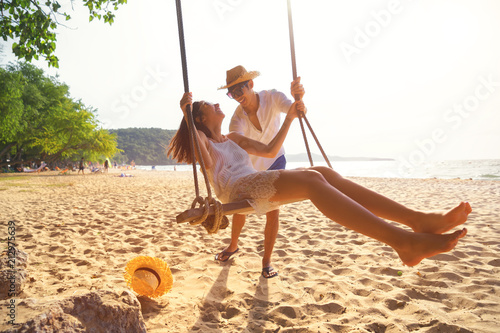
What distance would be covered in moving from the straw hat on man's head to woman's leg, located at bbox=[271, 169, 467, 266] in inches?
49.7

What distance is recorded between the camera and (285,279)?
8.87ft

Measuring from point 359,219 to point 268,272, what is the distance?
1.40 m

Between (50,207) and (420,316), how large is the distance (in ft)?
23.7

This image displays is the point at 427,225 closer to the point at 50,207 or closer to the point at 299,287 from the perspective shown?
the point at 299,287

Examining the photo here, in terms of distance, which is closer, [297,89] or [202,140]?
[202,140]

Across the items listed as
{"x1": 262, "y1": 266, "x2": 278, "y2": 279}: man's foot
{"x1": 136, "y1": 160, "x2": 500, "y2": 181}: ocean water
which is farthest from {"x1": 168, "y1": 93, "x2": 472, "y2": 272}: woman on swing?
{"x1": 136, "y1": 160, "x2": 500, "y2": 181}: ocean water

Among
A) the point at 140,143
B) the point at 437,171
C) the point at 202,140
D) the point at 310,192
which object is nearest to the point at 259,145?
the point at 202,140

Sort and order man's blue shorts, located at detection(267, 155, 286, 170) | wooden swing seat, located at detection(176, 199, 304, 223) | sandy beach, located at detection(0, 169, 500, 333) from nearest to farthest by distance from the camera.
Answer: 1. wooden swing seat, located at detection(176, 199, 304, 223)
2. sandy beach, located at detection(0, 169, 500, 333)
3. man's blue shorts, located at detection(267, 155, 286, 170)

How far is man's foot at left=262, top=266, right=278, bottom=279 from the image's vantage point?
272 centimetres

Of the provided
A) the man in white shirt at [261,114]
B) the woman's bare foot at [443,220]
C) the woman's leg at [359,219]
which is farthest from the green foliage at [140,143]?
the woman's bare foot at [443,220]

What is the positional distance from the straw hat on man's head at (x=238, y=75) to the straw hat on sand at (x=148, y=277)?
5.60 feet

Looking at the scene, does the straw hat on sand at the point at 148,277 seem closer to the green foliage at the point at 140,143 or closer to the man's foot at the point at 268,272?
the man's foot at the point at 268,272

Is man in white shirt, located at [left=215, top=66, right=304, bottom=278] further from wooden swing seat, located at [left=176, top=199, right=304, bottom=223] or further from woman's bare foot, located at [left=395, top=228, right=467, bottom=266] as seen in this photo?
woman's bare foot, located at [left=395, top=228, right=467, bottom=266]

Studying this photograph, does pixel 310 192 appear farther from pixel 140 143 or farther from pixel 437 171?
pixel 140 143
